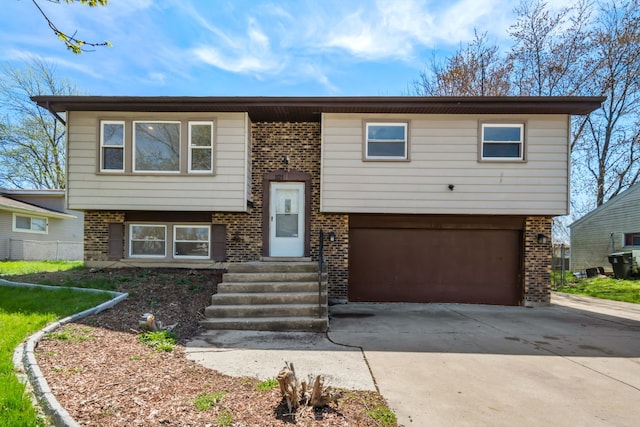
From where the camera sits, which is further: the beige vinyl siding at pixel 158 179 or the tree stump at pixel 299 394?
the beige vinyl siding at pixel 158 179

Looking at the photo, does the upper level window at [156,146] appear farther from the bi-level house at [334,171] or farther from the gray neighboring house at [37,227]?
the gray neighboring house at [37,227]

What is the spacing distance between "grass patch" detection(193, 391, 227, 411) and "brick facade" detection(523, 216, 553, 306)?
8.46m

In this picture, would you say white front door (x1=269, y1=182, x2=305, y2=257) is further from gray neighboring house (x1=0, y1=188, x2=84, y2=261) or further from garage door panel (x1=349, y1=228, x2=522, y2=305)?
gray neighboring house (x1=0, y1=188, x2=84, y2=261)

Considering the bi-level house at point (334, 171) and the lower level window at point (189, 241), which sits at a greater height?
the bi-level house at point (334, 171)

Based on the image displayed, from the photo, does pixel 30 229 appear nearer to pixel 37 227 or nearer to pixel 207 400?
pixel 37 227

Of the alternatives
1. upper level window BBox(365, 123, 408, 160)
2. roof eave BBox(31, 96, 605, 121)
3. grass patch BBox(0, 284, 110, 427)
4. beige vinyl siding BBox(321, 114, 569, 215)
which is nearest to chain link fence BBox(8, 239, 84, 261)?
roof eave BBox(31, 96, 605, 121)

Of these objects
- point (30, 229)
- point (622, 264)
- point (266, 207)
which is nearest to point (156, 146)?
point (266, 207)

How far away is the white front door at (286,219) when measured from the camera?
358 inches

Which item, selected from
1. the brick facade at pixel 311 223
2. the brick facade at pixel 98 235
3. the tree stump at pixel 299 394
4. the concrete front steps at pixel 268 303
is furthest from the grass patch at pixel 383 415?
the brick facade at pixel 98 235

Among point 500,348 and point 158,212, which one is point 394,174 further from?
point 158,212

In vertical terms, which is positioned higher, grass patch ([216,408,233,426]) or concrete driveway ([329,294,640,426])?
grass patch ([216,408,233,426])

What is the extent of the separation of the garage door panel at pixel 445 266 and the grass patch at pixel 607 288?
5.03 metres

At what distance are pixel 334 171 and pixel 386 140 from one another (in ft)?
4.98

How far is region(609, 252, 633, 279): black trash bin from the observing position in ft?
46.6
